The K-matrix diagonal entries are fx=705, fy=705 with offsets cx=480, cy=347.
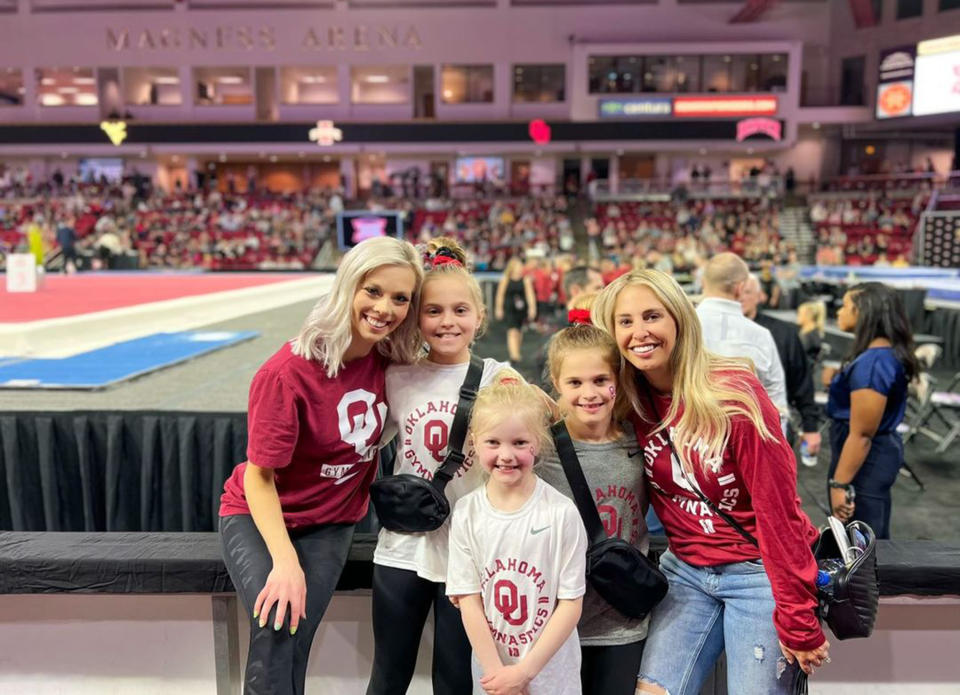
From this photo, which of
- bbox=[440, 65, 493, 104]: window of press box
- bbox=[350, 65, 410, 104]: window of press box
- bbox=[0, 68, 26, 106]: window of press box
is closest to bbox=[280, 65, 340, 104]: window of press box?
bbox=[350, 65, 410, 104]: window of press box

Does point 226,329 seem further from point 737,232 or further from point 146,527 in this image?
point 737,232

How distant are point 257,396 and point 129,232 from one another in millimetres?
26246

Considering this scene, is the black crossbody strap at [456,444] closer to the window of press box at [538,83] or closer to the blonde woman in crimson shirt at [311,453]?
the blonde woman in crimson shirt at [311,453]

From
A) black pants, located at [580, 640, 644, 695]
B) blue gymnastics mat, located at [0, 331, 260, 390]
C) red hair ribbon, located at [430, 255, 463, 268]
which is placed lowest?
black pants, located at [580, 640, 644, 695]

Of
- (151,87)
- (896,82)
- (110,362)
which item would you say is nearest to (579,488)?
(110,362)

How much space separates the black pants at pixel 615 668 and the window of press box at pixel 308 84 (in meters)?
31.9

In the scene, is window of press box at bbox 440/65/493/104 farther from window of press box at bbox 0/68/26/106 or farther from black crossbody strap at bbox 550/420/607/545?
black crossbody strap at bbox 550/420/607/545

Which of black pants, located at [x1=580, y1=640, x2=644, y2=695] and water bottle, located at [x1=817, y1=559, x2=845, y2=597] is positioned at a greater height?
water bottle, located at [x1=817, y1=559, x2=845, y2=597]

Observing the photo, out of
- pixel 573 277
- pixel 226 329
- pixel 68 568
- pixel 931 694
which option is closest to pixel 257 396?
pixel 68 568

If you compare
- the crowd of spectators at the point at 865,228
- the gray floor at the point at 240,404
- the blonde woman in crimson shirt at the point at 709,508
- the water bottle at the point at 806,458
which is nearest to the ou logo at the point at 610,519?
the blonde woman in crimson shirt at the point at 709,508

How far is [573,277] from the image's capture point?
5477 millimetres

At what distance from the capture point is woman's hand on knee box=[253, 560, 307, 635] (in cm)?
162

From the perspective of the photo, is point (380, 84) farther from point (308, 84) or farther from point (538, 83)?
point (538, 83)

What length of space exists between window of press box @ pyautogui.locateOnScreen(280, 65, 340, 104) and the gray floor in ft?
92.2
